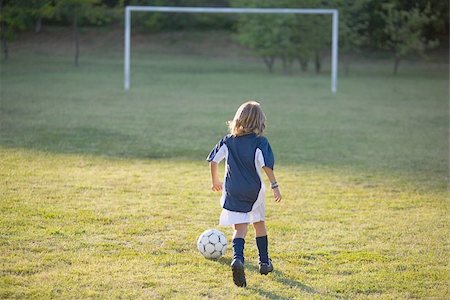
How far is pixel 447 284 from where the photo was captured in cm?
474

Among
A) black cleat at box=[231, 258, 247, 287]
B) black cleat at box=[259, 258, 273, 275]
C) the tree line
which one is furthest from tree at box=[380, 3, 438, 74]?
black cleat at box=[231, 258, 247, 287]

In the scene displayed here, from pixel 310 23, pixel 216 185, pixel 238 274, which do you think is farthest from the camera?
pixel 310 23

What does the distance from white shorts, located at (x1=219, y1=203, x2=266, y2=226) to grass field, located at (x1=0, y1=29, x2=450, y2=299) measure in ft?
1.13

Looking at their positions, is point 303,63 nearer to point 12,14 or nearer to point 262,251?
point 12,14

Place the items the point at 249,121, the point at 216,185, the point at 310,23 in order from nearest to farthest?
the point at 249,121 → the point at 216,185 → the point at 310,23

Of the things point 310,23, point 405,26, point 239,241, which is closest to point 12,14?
point 310,23

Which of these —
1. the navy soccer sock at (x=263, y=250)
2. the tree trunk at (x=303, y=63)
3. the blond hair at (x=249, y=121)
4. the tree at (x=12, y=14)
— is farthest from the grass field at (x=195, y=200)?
the tree trunk at (x=303, y=63)

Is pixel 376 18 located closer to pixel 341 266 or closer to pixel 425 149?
pixel 425 149

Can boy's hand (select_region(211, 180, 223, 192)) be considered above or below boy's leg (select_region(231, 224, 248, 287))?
above

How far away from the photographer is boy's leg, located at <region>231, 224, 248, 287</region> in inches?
180

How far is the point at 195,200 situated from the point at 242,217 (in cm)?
229

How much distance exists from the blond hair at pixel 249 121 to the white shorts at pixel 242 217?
527 mm

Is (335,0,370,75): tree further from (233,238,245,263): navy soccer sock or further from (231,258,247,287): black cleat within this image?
(231,258,247,287): black cleat

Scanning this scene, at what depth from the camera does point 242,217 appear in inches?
193
